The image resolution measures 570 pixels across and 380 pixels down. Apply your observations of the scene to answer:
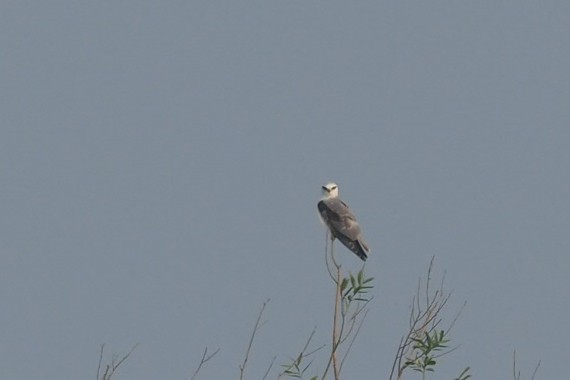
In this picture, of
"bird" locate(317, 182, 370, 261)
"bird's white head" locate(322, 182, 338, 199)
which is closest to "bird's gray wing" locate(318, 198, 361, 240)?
"bird" locate(317, 182, 370, 261)

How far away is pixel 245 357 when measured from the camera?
23.1ft

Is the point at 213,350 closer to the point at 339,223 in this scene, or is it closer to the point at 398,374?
the point at 398,374

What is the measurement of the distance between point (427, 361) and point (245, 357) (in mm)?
2068

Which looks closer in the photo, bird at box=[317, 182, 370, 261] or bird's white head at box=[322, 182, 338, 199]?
bird at box=[317, 182, 370, 261]

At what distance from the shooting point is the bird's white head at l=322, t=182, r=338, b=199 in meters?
13.4

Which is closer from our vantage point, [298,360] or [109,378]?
[109,378]

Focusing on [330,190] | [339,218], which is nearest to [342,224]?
[339,218]

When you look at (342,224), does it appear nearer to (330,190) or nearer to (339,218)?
(339,218)

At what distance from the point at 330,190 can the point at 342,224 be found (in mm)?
1045

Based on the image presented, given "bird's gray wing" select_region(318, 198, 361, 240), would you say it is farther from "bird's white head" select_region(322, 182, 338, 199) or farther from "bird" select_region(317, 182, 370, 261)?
"bird's white head" select_region(322, 182, 338, 199)

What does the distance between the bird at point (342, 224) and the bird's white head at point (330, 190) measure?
90 millimetres

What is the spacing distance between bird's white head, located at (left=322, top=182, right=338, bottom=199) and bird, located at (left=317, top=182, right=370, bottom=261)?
9 cm

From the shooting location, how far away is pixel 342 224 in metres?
12.4

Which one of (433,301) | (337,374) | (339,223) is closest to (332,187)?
(339,223)
